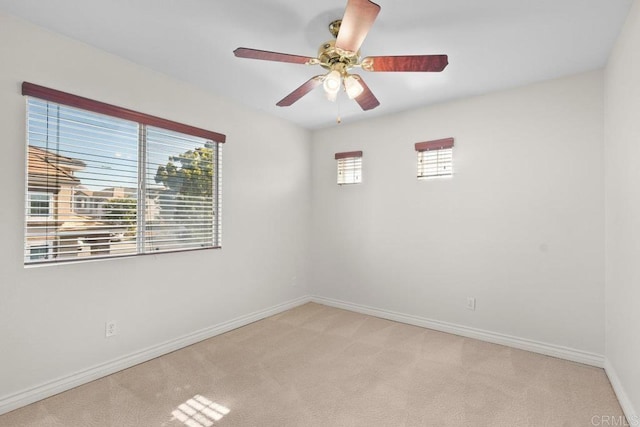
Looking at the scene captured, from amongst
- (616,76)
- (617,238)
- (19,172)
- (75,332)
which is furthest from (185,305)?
(616,76)

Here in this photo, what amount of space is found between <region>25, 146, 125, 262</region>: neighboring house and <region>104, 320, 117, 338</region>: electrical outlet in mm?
568

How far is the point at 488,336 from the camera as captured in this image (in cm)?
315

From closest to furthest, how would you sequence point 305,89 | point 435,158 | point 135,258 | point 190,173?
point 305,89
point 135,258
point 190,173
point 435,158

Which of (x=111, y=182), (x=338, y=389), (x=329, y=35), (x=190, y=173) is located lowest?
(x=338, y=389)

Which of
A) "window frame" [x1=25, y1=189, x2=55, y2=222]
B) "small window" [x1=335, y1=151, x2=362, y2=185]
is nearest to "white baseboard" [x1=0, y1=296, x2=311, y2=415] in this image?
"window frame" [x1=25, y1=189, x2=55, y2=222]

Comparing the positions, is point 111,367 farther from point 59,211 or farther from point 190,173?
point 190,173

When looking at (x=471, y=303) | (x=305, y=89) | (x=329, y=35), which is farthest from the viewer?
(x=471, y=303)

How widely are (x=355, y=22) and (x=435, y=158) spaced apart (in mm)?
2277

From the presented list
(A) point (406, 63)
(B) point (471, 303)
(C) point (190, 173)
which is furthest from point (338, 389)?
(C) point (190, 173)

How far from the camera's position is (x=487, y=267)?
318 cm

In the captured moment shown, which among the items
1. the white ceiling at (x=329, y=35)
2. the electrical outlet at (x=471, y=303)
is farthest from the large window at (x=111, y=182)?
the electrical outlet at (x=471, y=303)

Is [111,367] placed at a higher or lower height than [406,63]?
lower

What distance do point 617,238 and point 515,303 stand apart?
3.47 ft

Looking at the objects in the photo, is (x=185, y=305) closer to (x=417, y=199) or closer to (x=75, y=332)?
(x=75, y=332)
